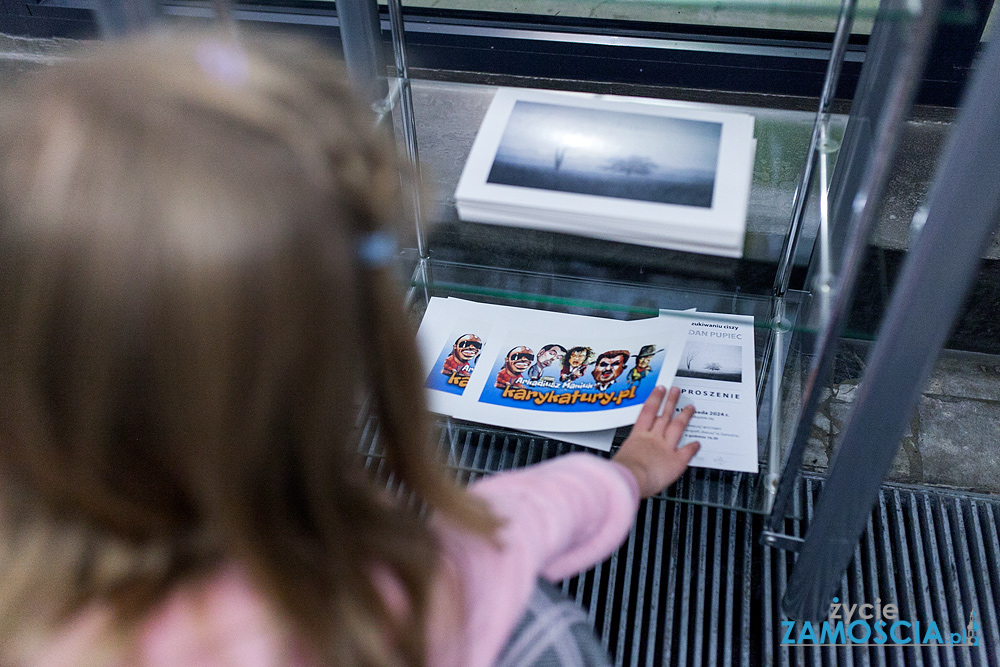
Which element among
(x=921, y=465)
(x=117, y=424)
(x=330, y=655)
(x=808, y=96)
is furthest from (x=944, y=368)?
(x=117, y=424)

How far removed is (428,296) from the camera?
1.01 m

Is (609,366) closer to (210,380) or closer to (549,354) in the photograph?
(549,354)

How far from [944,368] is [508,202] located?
0.88m

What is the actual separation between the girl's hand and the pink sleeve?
0.27 ft

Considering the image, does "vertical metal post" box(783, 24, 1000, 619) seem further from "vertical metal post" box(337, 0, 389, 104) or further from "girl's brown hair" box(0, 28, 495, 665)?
"vertical metal post" box(337, 0, 389, 104)

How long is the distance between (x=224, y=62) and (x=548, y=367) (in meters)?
0.66

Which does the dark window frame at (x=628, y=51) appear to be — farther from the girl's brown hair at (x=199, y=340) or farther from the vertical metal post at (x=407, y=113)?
the girl's brown hair at (x=199, y=340)

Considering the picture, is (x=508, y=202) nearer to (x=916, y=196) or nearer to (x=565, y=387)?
(x=565, y=387)

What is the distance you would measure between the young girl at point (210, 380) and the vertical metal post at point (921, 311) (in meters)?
0.37

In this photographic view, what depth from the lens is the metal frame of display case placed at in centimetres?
53

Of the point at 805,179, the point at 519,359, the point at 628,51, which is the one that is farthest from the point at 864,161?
the point at 628,51

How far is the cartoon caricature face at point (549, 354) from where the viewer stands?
3.23 ft

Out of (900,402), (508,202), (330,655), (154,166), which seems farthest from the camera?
(508,202)

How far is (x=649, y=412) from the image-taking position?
0.91 meters
